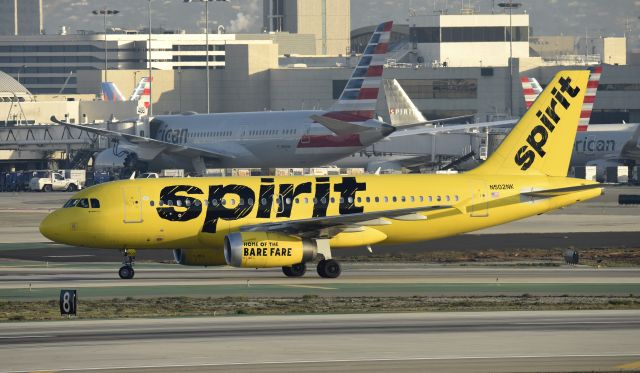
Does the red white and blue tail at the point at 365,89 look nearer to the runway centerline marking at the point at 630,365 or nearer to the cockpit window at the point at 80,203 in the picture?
the cockpit window at the point at 80,203

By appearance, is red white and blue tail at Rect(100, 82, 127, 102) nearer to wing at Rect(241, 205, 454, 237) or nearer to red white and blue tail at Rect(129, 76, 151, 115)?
red white and blue tail at Rect(129, 76, 151, 115)

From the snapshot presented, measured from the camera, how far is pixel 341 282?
4644 cm

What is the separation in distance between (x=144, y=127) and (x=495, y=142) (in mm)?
31250

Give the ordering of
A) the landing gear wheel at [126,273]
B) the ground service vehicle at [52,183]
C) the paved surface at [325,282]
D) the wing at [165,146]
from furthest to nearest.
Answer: the ground service vehicle at [52,183] < the wing at [165,146] < the landing gear wheel at [126,273] < the paved surface at [325,282]

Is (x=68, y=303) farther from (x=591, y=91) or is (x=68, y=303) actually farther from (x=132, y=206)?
(x=591, y=91)

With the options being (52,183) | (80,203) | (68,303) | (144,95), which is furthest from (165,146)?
(68,303)

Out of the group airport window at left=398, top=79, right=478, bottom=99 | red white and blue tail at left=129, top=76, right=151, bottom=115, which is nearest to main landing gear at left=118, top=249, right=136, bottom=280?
red white and blue tail at left=129, top=76, right=151, bottom=115

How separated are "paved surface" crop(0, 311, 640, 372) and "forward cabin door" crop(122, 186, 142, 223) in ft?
39.5

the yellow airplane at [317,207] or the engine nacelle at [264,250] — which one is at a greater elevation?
the yellow airplane at [317,207]

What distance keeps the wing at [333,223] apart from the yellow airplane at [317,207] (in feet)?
0.16

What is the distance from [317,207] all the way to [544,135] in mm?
9443

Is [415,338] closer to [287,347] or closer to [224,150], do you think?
[287,347]

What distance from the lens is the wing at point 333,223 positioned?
4678 cm

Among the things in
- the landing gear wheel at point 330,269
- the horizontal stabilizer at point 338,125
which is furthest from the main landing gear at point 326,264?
the horizontal stabilizer at point 338,125
